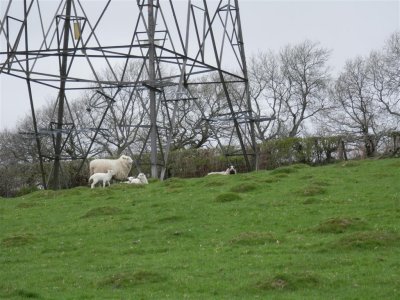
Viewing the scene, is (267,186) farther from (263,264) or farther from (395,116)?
(395,116)

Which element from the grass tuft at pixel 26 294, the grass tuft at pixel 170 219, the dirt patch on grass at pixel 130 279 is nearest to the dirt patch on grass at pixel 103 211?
the grass tuft at pixel 170 219

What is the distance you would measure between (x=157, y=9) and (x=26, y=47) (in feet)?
21.8

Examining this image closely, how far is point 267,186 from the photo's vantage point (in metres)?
25.3

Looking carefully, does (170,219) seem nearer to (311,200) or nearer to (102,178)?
(311,200)

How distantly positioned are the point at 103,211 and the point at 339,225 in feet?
26.8

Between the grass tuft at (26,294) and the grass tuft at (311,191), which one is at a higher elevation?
Answer: the grass tuft at (311,191)

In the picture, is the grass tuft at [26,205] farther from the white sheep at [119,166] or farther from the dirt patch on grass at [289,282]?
the dirt patch on grass at [289,282]

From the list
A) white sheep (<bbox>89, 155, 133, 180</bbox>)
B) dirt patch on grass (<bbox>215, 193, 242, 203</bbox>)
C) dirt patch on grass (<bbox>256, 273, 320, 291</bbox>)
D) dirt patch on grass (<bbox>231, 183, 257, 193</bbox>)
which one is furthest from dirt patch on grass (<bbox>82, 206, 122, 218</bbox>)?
white sheep (<bbox>89, 155, 133, 180</bbox>)

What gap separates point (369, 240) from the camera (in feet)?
49.3

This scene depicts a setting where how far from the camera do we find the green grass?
12.8 meters

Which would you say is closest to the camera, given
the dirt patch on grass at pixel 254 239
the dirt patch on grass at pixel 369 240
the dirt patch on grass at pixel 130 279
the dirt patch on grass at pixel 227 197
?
the dirt patch on grass at pixel 130 279

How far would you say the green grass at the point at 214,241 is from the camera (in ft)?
42.0

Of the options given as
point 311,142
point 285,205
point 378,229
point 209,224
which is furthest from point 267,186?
point 311,142

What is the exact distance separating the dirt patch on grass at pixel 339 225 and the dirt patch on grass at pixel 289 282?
4230 mm
